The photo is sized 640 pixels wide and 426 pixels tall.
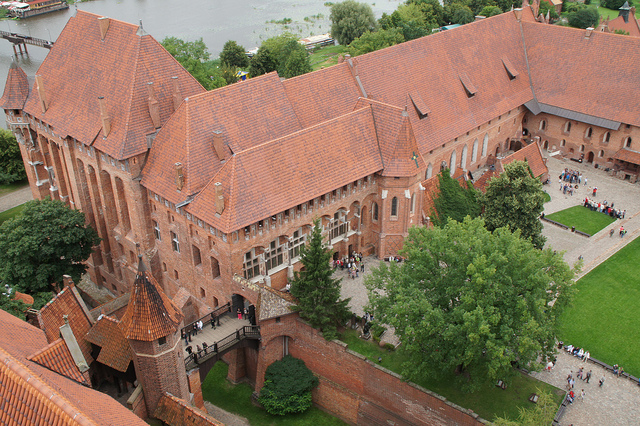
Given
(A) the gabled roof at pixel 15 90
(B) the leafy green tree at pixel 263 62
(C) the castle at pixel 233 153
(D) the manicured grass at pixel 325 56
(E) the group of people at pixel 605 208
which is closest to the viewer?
(C) the castle at pixel 233 153

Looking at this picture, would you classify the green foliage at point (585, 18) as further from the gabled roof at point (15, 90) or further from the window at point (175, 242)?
the gabled roof at point (15, 90)

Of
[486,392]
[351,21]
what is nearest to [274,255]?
[486,392]

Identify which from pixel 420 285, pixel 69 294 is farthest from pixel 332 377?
pixel 69 294

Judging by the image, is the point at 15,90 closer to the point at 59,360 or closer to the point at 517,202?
the point at 59,360

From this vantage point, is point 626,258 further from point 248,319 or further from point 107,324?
point 107,324

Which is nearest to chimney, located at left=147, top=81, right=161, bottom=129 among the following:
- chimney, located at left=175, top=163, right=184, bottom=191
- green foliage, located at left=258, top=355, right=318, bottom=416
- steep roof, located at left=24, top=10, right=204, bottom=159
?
steep roof, located at left=24, top=10, right=204, bottom=159

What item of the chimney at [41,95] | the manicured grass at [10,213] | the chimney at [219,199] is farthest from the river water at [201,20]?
the chimney at [219,199]

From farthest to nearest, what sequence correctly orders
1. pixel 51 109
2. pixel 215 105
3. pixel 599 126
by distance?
pixel 599 126, pixel 51 109, pixel 215 105
